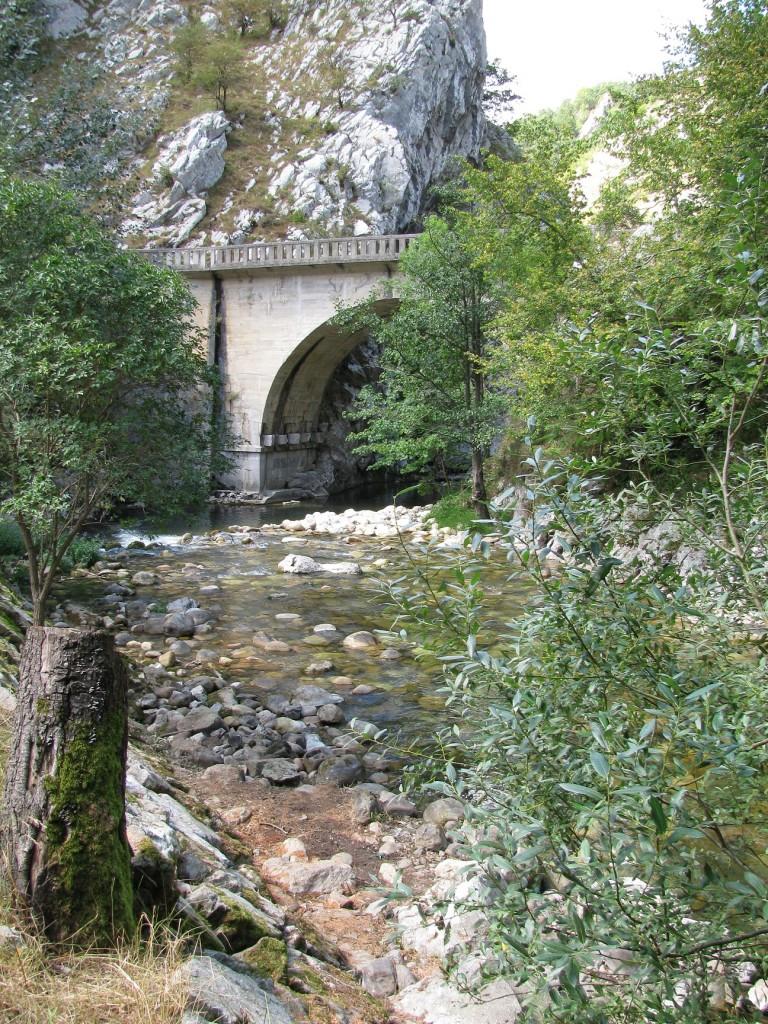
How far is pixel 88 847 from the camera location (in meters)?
2.35

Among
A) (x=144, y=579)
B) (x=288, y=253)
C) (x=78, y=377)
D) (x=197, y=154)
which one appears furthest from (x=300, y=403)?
(x=78, y=377)

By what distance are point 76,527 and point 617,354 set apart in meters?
7.56

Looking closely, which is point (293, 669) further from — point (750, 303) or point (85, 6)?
point (85, 6)

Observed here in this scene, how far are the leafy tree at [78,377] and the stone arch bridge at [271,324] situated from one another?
13.4m

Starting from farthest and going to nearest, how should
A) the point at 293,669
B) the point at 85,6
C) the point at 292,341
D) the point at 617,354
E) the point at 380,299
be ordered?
1. the point at 85,6
2. the point at 292,341
3. the point at 380,299
4. the point at 293,669
5. the point at 617,354

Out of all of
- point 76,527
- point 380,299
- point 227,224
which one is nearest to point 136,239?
point 227,224

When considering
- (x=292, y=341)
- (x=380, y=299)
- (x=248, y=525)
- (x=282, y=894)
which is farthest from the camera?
(x=292, y=341)

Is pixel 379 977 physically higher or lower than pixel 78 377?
lower

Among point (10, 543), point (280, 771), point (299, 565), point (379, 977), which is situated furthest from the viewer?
point (299, 565)

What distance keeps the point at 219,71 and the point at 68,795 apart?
40406 mm

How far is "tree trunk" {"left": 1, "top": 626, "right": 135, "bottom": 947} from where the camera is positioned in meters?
2.29

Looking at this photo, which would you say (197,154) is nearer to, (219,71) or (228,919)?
(219,71)

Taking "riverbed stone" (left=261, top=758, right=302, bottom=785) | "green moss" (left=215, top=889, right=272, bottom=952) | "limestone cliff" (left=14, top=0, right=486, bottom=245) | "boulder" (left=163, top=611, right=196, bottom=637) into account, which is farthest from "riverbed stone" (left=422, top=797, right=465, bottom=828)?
"limestone cliff" (left=14, top=0, right=486, bottom=245)

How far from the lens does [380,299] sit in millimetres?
22172
